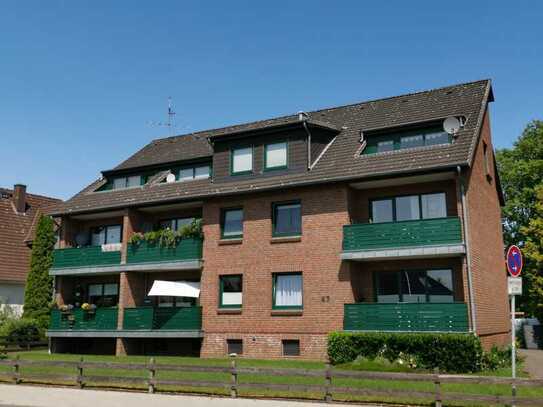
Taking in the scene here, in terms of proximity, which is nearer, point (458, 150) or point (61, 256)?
point (458, 150)

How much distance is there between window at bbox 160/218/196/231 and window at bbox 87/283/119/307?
3.88 m

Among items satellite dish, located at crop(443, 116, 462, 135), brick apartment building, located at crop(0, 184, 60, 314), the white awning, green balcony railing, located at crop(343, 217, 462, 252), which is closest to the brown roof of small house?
brick apartment building, located at crop(0, 184, 60, 314)

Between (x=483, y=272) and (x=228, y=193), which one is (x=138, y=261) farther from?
(x=483, y=272)

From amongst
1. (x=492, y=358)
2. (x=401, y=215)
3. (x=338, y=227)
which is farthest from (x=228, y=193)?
(x=492, y=358)

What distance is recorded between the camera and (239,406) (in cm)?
1306

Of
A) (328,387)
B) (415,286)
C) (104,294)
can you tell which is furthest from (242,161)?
(328,387)

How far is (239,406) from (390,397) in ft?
10.8

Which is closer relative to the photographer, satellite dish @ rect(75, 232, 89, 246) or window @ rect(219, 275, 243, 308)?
window @ rect(219, 275, 243, 308)

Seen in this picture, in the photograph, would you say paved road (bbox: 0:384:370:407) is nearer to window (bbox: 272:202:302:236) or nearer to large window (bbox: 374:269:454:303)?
large window (bbox: 374:269:454:303)

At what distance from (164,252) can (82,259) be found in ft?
15.9

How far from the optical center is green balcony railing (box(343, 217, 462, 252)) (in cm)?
2035

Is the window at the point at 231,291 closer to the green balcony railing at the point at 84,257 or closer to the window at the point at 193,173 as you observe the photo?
the window at the point at 193,173

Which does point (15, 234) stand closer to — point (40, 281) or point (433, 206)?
point (40, 281)

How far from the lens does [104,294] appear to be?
29625 millimetres
